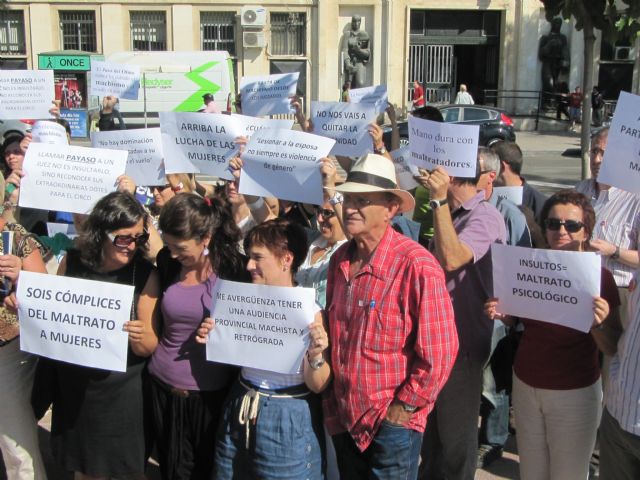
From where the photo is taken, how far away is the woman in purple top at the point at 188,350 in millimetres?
3402

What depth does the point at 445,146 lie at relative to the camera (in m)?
→ 4.02

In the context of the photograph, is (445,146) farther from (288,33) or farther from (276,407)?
(288,33)

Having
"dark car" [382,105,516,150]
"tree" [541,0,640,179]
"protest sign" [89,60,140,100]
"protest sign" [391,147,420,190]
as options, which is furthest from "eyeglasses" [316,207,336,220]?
"dark car" [382,105,516,150]

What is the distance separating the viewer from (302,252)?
A: 11.0 feet

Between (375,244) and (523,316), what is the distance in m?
0.80

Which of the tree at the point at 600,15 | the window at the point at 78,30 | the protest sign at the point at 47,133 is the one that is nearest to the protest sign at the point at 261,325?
the protest sign at the point at 47,133

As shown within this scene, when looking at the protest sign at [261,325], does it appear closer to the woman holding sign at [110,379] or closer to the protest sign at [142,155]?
the woman holding sign at [110,379]

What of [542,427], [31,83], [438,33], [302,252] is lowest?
[542,427]

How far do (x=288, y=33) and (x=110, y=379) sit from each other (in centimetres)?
2640

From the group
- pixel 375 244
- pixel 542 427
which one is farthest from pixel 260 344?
pixel 542 427

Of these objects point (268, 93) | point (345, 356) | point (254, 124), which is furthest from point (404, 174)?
point (345, 356)

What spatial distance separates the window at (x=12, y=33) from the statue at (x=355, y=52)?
12136mm

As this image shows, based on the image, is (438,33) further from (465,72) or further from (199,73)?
(199,73)

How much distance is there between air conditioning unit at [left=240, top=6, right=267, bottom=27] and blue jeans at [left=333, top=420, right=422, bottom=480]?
26.0 metres
